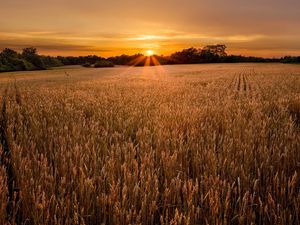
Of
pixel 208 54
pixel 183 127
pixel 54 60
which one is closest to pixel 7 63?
pixel 54 60

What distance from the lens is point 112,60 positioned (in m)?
74.9

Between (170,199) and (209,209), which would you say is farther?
(170,199)

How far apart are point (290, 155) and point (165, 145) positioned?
1.21 m

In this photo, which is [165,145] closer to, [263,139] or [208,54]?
[263,139]

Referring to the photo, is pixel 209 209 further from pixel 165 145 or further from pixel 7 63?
pixel 7 63

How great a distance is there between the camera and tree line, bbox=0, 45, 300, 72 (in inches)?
2381

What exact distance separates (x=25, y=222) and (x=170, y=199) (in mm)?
920

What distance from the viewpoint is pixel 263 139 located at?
386 cm

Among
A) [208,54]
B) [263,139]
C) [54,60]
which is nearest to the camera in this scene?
[263,139]

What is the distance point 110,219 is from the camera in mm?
2014

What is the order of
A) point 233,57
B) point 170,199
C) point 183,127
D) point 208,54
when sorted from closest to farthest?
1. point 170,199
2. point 183,127
3. point 233,57
4. point 208,54

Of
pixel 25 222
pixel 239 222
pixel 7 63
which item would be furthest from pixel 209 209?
pixel 7 63

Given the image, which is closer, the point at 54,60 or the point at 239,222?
the point at 239,222

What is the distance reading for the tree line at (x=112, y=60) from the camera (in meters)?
60.5
